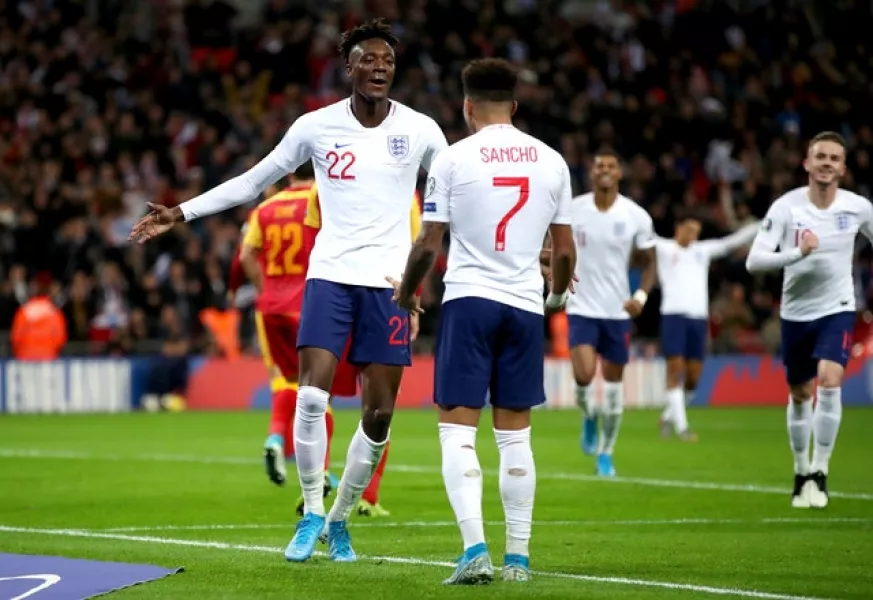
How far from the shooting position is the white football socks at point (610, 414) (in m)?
15.7

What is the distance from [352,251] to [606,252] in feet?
24.3

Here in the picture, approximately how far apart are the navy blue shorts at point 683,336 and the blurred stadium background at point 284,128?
578 cm

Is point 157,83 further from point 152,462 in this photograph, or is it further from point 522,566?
point 522,566

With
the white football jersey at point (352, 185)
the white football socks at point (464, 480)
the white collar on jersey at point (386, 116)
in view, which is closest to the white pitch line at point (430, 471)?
the white football jersey at point (352, 185)

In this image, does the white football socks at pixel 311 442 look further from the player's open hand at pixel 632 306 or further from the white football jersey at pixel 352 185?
the player's open hand at pixel 632 306

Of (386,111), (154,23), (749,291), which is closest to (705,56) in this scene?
(749,291)

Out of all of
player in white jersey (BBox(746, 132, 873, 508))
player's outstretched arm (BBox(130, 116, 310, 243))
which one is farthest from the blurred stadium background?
player's outstretched arm (BBox(130, 116, 310, 243))

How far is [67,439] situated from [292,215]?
8.30m

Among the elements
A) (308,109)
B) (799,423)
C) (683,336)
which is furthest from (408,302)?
(308,109)

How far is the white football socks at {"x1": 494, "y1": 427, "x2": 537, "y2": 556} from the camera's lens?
827 centimetres

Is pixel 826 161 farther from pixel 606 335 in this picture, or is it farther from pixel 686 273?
pixel 686 273

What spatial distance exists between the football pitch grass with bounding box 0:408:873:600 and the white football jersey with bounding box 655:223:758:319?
83.1 inches

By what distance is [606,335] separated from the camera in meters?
16.1

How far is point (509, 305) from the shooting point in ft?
27.2
